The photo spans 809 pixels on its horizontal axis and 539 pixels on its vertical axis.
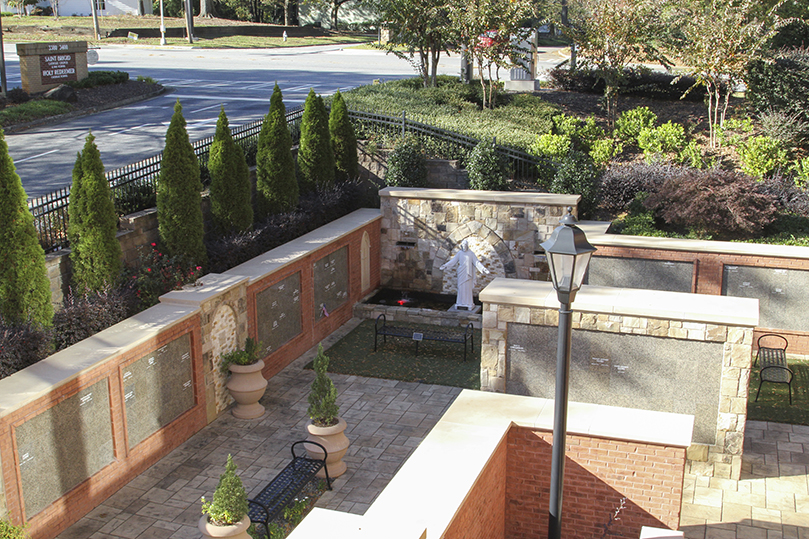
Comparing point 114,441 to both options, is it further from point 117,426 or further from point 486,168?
point 486,168

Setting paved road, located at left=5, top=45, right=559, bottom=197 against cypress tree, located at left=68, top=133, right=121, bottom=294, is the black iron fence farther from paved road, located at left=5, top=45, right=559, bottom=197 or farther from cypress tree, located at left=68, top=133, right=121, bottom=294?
paved road, located at left=5, top=45, right=559, bottom=197

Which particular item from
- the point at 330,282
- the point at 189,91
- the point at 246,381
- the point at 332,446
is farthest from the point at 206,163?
the point at 189,91

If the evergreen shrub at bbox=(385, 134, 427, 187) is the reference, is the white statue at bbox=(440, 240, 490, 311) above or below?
below

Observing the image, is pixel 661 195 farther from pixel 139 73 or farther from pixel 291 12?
pixel 291 12

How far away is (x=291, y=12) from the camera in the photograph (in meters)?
63.1

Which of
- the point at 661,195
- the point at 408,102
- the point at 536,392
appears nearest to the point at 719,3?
the point at 661,195

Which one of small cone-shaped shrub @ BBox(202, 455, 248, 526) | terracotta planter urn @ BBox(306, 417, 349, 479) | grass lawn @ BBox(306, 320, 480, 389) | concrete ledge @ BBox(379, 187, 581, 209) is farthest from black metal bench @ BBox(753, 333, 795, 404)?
small cone-shaped shrub @ BBox(202, 455, 248, 526)

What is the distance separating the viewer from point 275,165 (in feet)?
50.9

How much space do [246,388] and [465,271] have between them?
5810 millimetres

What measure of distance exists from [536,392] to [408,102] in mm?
12400

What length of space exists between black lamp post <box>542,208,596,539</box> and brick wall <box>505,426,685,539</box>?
1571mm

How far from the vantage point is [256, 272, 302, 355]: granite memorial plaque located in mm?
13062

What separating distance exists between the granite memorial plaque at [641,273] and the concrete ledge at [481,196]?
5.85ft

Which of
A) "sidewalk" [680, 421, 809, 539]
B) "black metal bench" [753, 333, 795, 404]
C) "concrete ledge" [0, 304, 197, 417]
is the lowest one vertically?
"sidewalk" [680, 421, 809, 539]
